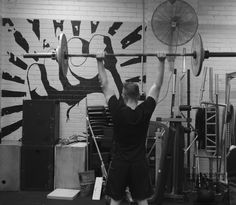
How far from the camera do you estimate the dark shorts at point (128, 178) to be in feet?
9.46

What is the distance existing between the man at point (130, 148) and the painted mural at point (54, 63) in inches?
118

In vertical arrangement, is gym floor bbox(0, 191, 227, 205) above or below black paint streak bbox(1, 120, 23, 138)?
below

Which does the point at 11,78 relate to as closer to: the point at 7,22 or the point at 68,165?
the point at 7,22

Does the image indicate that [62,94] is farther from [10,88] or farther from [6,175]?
[6,175]

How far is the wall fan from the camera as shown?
422 cm

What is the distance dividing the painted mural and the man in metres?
3.01

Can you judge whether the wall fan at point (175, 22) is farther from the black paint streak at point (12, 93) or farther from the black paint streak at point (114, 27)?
the black paint streak at point (12, 93)

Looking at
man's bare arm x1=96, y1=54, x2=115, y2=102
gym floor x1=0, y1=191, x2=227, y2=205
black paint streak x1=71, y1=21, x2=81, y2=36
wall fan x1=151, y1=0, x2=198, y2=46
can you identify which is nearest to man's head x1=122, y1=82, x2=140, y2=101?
man's bare arm x1=96, y1=54, x2=115, y2=102

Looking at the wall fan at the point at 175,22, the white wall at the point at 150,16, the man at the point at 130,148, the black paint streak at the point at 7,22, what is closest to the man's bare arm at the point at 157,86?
the man at the point at 130,148

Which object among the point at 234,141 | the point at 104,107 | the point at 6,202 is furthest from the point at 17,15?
the point at 234,141

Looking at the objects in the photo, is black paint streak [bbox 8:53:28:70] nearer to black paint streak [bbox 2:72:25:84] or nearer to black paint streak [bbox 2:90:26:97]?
black paint streak [bbox 2:72:25:84]

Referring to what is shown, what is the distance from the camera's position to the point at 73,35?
5.91 m

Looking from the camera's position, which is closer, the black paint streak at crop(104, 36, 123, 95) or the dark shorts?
the dark shorts

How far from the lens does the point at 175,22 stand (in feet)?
14.2
